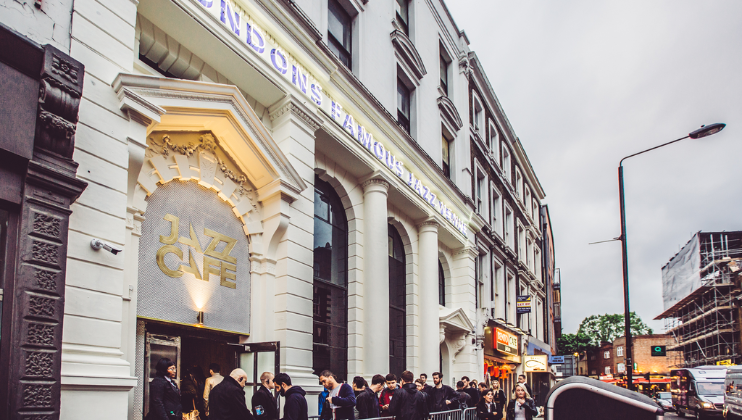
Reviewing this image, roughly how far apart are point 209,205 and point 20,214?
4.67 meters

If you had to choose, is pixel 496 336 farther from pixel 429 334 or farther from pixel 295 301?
pixel 295 301

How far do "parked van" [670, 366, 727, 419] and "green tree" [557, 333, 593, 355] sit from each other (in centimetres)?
8627

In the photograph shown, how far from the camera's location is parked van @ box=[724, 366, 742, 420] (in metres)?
16.7

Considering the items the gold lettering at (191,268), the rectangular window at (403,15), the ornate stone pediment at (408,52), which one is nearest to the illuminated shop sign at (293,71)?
the ornate stone pediment at (408,52)

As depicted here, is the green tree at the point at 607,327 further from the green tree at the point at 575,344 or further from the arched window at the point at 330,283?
the arched window at the point at 330,283

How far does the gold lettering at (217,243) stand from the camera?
1084cm

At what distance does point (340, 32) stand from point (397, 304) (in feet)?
29.9

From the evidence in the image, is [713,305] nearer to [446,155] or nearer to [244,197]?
[446,155]

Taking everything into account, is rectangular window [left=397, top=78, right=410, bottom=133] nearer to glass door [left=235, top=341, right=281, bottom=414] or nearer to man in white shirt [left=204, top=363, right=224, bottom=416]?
glass door [left=235, top=341, right=281, bottom=414]

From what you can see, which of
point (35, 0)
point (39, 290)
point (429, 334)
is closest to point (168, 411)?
point (39, 290)

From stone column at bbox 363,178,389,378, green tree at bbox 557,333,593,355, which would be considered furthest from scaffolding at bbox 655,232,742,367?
stone column at bbox 363,178,389,378

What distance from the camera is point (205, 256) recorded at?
35.1 feet

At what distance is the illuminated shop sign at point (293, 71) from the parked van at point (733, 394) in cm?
1151

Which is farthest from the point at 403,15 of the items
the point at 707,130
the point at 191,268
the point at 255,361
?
the point at 255,361
